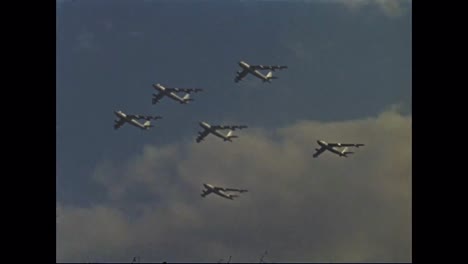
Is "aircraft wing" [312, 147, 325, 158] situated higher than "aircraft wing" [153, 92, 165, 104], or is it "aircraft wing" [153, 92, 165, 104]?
"aircraft wing" [153, 92, 165, 104]

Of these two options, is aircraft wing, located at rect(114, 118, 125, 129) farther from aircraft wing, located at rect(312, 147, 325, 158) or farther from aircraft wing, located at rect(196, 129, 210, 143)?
aircraft wing, located at rect(312, 147, 325, 158)

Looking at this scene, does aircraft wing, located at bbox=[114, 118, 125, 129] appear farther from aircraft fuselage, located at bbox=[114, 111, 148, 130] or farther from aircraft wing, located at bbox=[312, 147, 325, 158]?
aircraft wing, located at bbox=[312, 147, 325, 158]

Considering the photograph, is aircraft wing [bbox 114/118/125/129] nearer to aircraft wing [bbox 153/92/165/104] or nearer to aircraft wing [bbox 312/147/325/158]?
aircraft wing [bbox 153/92/165/104]

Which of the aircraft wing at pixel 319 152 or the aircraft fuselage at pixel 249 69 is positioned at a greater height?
the aircraft fuselage at pixel 249 69

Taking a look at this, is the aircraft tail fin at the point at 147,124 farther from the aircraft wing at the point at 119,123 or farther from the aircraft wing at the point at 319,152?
the aircraft wing at the point at 319,152

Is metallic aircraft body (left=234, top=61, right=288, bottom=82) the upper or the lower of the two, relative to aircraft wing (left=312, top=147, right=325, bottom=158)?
upper

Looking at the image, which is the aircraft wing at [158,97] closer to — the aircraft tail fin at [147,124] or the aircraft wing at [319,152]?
the aircraft tail fin at [147,124]
